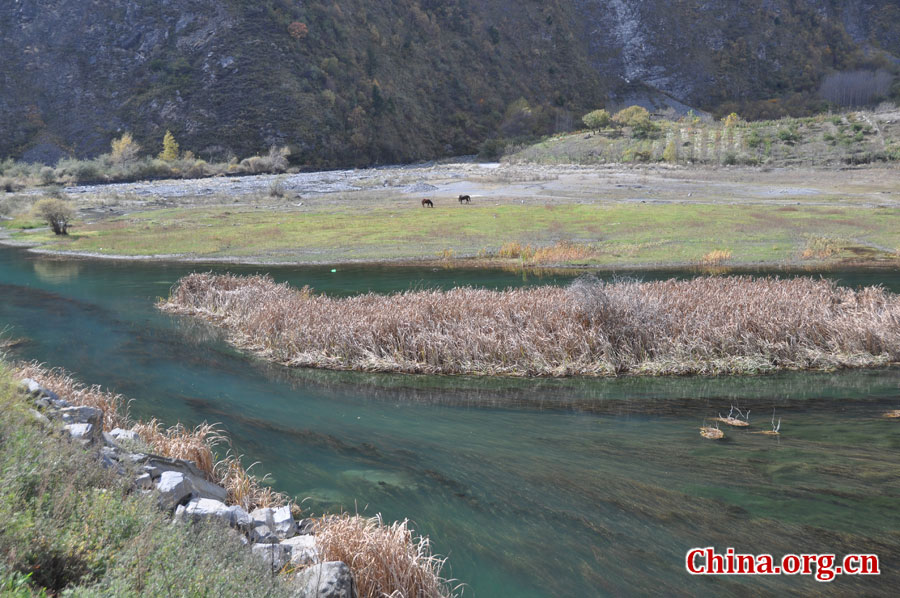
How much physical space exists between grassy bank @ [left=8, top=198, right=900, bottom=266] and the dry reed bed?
13.3 metres

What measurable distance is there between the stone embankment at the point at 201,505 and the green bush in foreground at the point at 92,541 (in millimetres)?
350

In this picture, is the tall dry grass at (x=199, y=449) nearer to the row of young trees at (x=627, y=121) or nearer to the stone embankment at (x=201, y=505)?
the stone embankment at (x=201, y=505)

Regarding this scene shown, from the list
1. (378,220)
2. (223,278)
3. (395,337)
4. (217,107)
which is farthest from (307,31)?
(395,337)

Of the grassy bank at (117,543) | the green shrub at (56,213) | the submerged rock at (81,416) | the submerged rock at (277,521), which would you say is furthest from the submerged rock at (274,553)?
the green shrub at (56,213)

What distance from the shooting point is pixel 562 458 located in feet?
38.8

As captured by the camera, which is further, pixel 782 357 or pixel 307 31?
pixel 307 31

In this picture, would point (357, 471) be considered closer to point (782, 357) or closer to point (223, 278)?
point (782, 357)

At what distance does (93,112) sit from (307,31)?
1302 inches

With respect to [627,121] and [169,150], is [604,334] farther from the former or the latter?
[627,121]

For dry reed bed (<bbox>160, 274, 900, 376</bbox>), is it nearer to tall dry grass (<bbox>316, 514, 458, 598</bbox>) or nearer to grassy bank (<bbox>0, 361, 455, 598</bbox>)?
grassy bank (<bbox>0, 361, 455, 598</bbox>)

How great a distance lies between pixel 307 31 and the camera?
10425 cm

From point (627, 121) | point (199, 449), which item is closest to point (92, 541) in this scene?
point (199, 449)

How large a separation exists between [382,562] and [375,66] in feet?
378

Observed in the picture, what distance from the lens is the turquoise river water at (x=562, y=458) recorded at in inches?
337
